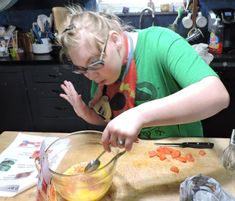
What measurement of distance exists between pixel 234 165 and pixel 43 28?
2195 mm

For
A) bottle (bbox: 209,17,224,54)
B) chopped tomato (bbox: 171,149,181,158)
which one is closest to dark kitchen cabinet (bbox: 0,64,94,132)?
bottle (bbox: 209,17,224,54)

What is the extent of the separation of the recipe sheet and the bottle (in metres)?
1.59

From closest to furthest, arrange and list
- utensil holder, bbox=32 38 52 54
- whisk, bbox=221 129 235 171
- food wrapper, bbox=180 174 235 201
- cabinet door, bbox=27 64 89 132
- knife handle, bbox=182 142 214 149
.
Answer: food wrapper, bbox=180 174 235 201
whisk, bbox=221 129 235 171
knife handle, bbox=182 142 214 149
cabinet door, bbox=27 64 89 132
utensil holder, bbox=32 38 52 54

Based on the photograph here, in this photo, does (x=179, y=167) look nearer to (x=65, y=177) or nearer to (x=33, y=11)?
(x=65, y=177)

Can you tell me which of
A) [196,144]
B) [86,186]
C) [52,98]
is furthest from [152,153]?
[52,98]

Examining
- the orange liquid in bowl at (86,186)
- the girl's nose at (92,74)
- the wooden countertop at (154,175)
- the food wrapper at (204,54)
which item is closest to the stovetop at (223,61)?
the food wrapper at (204,54)

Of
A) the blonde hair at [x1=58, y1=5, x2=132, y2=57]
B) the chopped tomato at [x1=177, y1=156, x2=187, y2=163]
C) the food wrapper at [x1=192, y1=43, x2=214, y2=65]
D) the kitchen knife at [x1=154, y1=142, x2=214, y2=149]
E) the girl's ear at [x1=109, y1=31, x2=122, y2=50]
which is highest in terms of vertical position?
the blonde hair at [x1=58, y1=5, x2=132, y2=57]

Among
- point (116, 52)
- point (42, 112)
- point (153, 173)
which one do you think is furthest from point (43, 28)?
point (153, 173)

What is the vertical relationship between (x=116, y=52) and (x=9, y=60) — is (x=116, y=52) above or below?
above

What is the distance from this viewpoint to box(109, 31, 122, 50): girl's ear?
3.28ft

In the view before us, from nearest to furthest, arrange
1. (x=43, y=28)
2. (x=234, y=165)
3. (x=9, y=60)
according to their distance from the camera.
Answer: (x=234, y=165) → (x=9, y=60) → (x=43, y=28)

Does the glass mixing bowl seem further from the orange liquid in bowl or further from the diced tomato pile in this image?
the diced tomato pile

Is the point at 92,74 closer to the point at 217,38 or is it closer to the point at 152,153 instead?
the point at 152,153

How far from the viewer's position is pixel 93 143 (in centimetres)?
101
